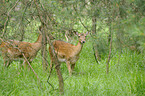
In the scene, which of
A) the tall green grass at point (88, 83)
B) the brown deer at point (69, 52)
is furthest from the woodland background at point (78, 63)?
the brown deer at point (69, 52)

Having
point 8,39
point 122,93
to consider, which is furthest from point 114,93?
point 8,39

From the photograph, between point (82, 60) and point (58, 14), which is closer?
point (58, 14)

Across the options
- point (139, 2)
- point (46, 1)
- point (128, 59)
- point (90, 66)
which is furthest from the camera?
point (90, 66)

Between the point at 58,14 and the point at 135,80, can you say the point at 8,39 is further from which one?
the point at 135,80

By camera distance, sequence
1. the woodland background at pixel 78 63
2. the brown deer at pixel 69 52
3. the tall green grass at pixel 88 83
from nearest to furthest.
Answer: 1. the woodland background at pixel 78 63
2. the tall green grass at pixel 88 83
3. the brown deer at pixel 69 52

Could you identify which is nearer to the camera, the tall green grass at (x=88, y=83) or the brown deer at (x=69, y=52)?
the tall green grass at (x=88, y=83)

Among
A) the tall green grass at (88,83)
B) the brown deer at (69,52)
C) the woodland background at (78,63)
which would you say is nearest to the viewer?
the woodland background at (78,63)

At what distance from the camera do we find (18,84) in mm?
5387

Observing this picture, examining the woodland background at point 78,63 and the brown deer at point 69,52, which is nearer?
the woodland background at point 78,63

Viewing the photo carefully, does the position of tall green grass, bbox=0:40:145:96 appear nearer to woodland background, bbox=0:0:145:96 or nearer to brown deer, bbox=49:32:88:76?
woodland background, bbox=0:0:145:96

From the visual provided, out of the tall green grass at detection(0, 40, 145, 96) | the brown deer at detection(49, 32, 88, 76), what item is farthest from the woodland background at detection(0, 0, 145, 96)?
the brown deer at detection(49, 32, 88, 76)

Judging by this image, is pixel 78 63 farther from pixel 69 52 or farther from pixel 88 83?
pixel 88 83

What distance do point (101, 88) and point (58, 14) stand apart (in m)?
2.04

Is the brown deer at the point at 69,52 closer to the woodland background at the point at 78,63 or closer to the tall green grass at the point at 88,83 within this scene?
the woodland background at the point at 78,63
